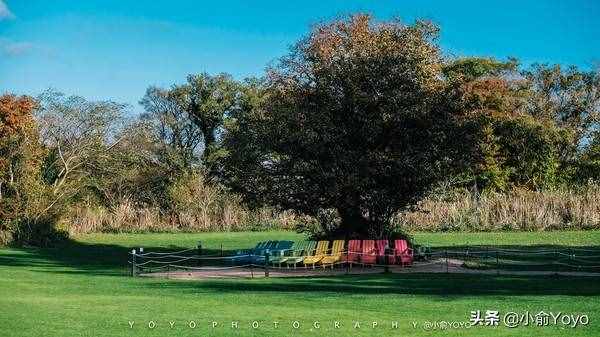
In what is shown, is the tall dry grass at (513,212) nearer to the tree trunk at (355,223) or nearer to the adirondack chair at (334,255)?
the tree trunk at (355,223)

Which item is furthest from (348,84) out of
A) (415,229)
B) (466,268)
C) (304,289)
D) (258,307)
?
(415,229)

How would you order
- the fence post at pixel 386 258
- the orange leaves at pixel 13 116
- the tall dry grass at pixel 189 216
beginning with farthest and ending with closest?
the tall dry grass at pixel 189 216 < the orange leaves at pixel 13 116 < the fence post at pixel 386 258

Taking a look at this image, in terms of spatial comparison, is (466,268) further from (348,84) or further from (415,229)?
(415,229)

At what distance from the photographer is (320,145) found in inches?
1016

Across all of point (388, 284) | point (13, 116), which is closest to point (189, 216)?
point (13, 116)

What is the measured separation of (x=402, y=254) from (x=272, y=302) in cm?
1029

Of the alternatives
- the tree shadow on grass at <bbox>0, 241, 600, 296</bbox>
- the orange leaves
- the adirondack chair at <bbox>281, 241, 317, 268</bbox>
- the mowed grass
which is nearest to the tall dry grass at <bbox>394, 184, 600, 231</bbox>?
the adirondack chair at <bbox>281, 241, 317, 268</bbox>

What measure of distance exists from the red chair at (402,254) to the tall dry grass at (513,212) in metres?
13.4

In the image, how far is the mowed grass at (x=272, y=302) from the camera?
11.1 metres

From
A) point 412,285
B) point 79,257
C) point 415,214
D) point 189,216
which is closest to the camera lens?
point 412,285

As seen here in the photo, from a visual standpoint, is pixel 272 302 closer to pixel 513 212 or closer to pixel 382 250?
pixel 382 250

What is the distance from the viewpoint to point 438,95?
2606 cm

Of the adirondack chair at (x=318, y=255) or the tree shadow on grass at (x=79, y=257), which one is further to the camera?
the tree shadow on grass at (x=79, y=257)

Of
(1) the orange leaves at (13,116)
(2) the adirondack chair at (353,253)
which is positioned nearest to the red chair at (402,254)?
(2) the adirondack chair at (353,253)
